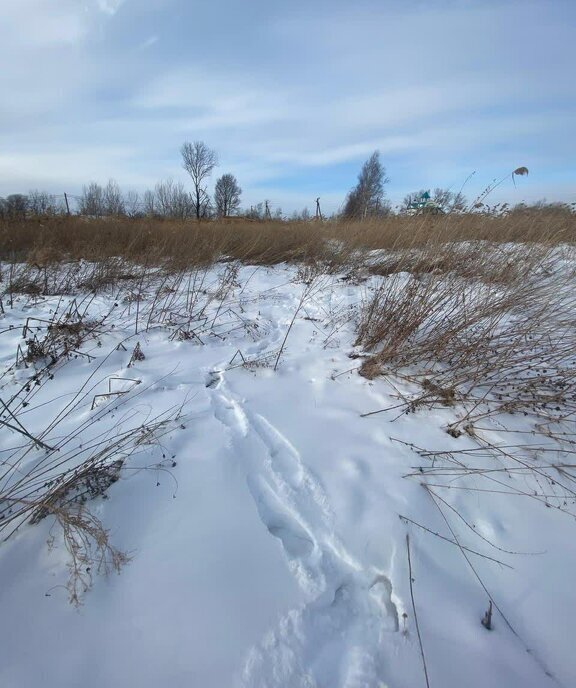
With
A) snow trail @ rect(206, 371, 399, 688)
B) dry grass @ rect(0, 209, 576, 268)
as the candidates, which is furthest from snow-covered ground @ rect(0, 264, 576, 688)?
dry grass @ rect(0, 209, 576, 268)

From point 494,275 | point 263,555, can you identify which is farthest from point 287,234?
point 263,555

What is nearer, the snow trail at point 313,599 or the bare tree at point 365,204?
the snow trail at point 313,599

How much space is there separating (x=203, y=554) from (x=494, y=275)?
2880 millimetres

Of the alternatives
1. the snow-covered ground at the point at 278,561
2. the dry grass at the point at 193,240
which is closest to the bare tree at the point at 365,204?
the dry grass at the point at 193,240

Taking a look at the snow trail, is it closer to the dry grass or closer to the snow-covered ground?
the snow-covered ground

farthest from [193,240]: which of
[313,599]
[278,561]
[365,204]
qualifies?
[313,599]

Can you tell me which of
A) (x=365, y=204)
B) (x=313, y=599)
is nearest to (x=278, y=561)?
(x=313, y=599)

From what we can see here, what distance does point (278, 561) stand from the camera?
45.8 inches

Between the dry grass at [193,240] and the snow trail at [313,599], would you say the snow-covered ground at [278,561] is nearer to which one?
the snow trail at [313,599]

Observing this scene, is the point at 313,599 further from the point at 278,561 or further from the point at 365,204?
the point at 365,204

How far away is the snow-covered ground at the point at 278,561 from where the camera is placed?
36.8 inches

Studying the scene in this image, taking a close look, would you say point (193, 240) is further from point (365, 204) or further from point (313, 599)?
point (313, 599)

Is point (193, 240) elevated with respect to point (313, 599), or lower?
elevated

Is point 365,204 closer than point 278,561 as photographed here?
No
